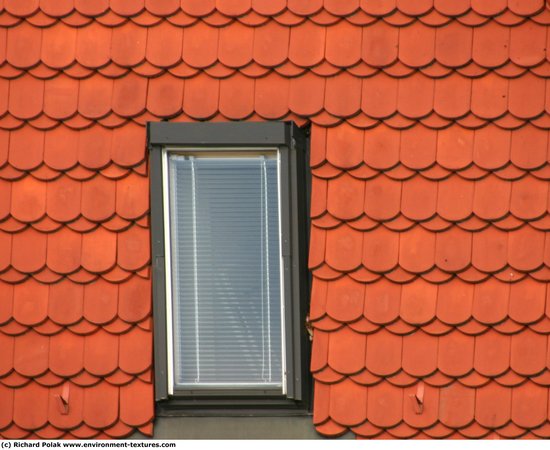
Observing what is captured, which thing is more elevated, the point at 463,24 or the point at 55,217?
the point at 463,24

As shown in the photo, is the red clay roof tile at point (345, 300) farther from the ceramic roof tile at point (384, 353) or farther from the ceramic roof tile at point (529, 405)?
the ceramic roof tile at point (529, 405)

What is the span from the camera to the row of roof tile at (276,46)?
21.0ft

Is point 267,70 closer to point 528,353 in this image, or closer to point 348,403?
point 348,403

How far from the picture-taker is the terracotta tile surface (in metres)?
6.23

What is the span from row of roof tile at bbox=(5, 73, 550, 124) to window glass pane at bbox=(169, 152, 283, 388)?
0.92 ft

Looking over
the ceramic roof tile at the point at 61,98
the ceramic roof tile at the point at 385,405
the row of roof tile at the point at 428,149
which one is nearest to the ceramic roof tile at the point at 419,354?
the ceramic roof tile at the point at 385,405

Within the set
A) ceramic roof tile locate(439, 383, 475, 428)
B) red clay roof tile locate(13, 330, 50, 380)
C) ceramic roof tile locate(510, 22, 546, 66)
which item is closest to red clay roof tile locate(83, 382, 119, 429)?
red clay roof tile locate(13, 330, 50, 380)

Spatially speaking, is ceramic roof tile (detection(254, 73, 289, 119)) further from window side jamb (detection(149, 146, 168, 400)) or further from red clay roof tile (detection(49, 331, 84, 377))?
red clay roof tile (detection(49, 331, 84, 377))

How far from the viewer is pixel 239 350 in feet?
20.9

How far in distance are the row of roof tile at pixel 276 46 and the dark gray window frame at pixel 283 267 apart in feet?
1.08

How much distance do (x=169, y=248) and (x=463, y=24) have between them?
177 centimetres

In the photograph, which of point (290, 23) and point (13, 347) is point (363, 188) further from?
point (13, 347)
